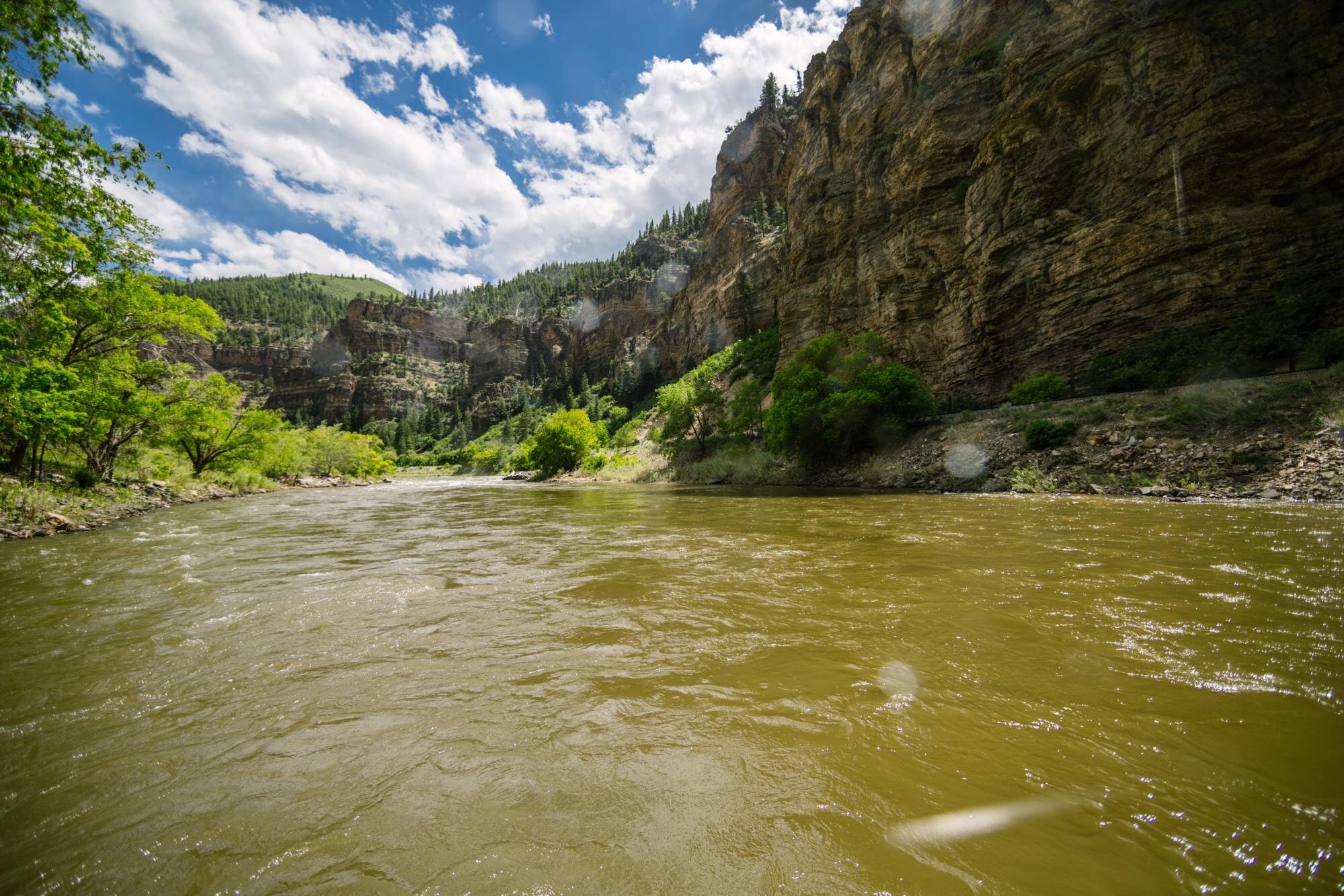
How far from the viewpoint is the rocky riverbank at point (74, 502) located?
33.4ft

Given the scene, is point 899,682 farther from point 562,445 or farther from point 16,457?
point 562,445

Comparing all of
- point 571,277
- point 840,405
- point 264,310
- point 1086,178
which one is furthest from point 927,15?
point 264,310

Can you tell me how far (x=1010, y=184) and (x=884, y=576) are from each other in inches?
1138

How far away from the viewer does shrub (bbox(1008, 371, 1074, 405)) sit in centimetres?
2077

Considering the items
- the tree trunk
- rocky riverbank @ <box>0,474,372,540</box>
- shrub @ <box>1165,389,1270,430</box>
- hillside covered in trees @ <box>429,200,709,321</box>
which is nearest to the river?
rocky riverbank @ <box>0,474,372,540</box>

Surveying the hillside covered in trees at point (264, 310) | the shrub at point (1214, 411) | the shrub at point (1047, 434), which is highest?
the hillside covered in trees at point (264, 310)

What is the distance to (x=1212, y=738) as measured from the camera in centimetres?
219

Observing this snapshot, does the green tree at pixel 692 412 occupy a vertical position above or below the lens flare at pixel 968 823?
above

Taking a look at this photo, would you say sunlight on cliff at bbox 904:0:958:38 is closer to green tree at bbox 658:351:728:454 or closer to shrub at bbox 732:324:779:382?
shrub at bbox 732:324:779:382

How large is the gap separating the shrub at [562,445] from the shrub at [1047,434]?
4066cm

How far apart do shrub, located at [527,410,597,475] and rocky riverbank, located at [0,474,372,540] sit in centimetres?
3063

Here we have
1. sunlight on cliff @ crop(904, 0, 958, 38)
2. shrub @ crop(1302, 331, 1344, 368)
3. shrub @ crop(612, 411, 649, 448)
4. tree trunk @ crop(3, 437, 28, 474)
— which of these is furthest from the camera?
shrub @ crop(612, 411, 649, 448)

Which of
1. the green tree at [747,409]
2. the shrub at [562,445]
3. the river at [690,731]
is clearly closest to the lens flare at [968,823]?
the river at [690,731]

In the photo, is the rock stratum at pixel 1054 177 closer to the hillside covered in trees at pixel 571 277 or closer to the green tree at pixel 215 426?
the green tree at pixel 215 426
